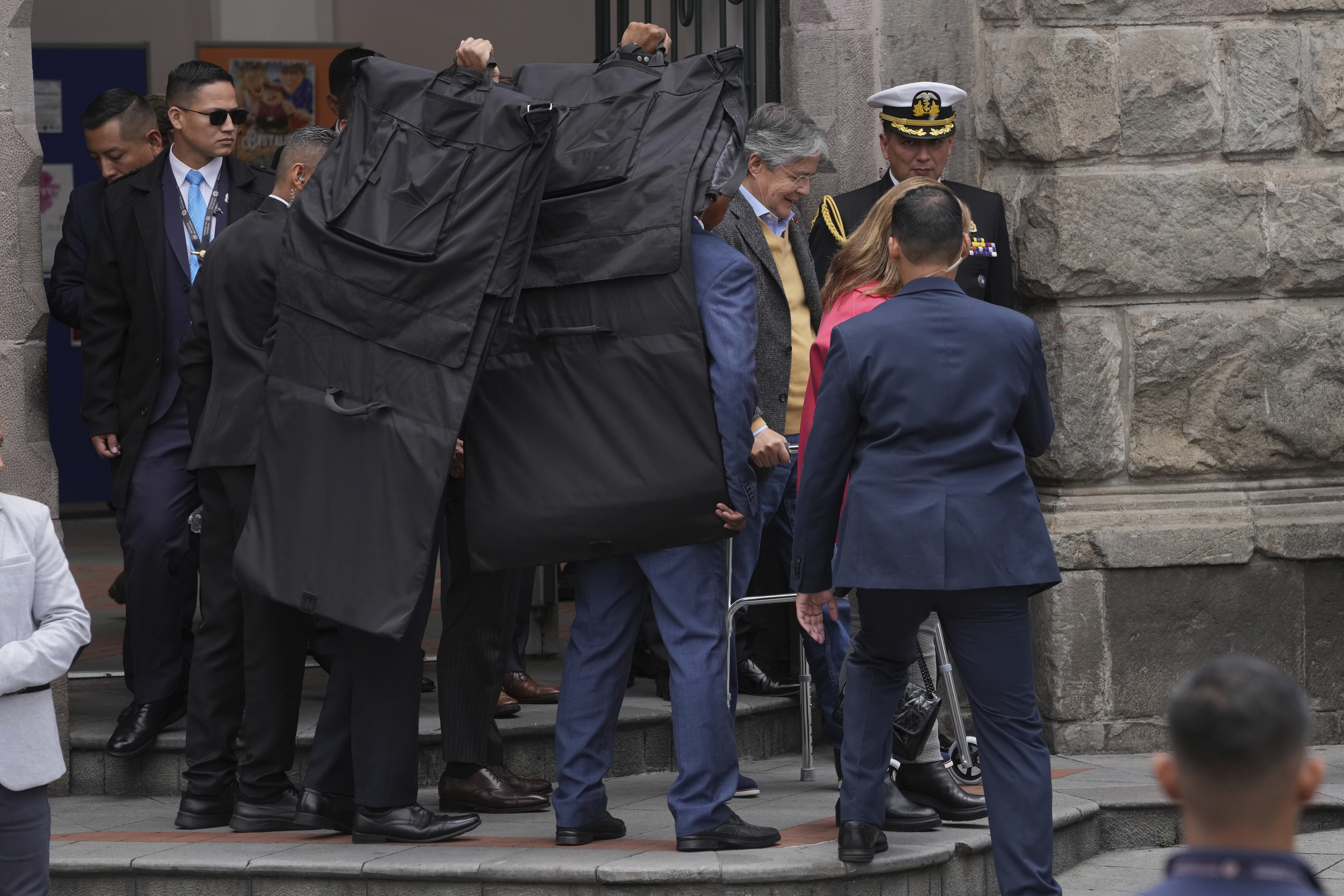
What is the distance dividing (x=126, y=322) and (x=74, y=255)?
0.42 metres

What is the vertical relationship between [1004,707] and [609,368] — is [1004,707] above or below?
below

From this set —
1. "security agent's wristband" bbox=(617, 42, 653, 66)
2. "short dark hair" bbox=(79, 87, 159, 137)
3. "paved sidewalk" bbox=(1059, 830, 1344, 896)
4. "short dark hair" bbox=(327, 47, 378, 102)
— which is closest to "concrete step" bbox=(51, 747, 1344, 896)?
"paved sidewalk" bbox=(1059, 830, 1344, 896)

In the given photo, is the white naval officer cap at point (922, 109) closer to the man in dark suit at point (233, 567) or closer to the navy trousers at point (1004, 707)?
the man in dark suit at point (233, 567)

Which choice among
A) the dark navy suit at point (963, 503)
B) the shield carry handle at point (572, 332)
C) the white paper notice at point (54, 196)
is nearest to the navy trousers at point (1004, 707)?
the dark navy suit at point (963, 503)

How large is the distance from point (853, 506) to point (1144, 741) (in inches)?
88.7

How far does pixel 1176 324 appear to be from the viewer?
588cm

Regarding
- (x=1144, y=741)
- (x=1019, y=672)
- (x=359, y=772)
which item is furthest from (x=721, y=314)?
(x=1144, y=741)

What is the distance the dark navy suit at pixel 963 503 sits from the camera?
3.97 metres

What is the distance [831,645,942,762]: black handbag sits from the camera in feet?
15.2

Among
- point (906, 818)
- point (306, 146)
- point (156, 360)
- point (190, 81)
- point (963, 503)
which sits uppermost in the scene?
point (190, 81)

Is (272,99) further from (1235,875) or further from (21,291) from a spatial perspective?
(1235,875)

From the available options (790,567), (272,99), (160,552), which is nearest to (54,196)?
(272,99)

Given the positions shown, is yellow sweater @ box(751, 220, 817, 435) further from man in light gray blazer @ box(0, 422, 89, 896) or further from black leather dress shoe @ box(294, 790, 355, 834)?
man in light gray blazer @ box(0, 422, 89, 896)

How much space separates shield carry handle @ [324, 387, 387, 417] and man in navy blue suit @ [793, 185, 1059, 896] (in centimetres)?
104
